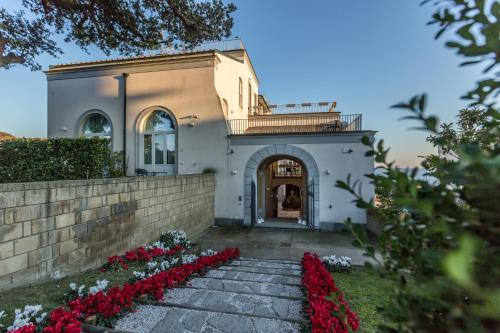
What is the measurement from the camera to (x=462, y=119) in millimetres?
4383

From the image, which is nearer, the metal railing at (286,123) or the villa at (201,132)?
the villa at (201,132)

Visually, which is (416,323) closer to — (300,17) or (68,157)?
(68,157)

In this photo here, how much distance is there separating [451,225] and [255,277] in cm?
387

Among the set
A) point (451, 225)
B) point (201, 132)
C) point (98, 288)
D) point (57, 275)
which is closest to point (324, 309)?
point (451, 225)

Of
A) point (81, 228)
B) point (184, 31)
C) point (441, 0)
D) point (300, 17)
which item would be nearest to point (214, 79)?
point (184, 31)

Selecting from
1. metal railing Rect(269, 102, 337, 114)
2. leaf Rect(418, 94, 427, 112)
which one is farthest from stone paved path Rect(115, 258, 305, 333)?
metal railing Rect(269, 102, 337, 114)

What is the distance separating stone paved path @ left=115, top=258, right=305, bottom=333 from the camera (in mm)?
2295

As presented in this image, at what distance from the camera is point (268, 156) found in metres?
9.27

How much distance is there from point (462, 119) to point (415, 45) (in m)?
4.20

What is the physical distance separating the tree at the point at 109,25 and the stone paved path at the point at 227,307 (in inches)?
297

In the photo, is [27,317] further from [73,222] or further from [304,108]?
[304,108]

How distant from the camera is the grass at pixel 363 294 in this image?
2.58 meters

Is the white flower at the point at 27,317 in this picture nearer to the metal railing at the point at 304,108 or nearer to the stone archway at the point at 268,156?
the stone archway at the point at 268,156

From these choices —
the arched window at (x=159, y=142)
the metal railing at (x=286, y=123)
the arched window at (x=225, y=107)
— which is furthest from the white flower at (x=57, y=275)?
the metal railing at (x=286, y=123)
